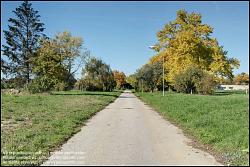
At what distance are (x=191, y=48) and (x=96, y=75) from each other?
1740 inches

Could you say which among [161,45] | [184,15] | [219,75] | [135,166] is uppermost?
[184,15]

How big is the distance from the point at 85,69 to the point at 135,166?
78656 mm

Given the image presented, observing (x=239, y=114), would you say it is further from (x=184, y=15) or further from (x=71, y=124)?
(x=184, y=15)

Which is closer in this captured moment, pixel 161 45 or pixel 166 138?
pixel 166 138

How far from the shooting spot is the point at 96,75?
8838 centimetres

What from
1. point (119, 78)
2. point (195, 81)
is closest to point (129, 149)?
point (195, 81)

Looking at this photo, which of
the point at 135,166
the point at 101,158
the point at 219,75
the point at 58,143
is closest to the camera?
the point at 135,166

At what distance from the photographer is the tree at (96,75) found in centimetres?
8485

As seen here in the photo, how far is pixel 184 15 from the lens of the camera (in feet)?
168

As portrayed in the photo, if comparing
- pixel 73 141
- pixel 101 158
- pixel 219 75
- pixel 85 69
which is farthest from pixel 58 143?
pixel 85 69

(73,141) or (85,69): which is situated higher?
(85,69)

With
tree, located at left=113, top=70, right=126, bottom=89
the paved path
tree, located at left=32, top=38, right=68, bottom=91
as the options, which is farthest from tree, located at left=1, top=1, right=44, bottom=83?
tree, located at left=113, top=70, right=126, bottom=89

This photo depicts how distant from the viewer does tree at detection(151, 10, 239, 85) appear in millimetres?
47375

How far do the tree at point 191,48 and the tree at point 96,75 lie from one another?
34348mm
